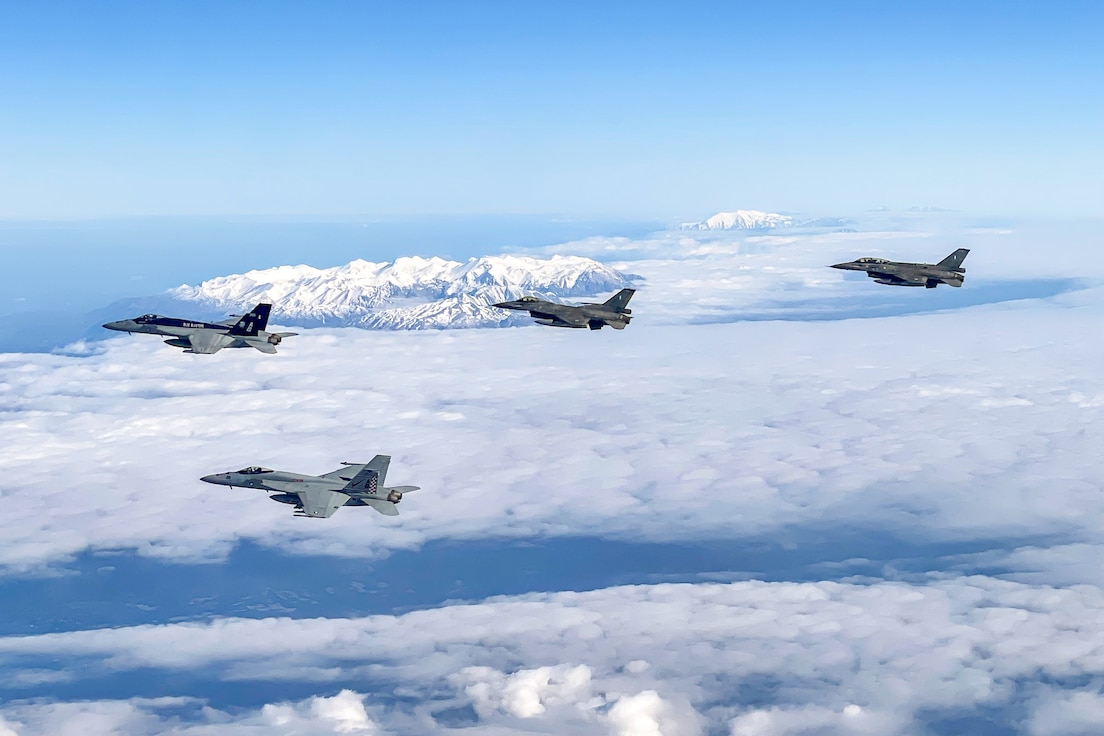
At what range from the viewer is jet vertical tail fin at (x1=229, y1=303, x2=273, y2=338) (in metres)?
89.9

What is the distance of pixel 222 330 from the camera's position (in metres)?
91.3

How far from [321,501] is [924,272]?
78.5 metres

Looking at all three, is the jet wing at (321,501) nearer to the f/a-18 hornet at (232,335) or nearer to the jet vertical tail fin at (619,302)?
the f/a-18 hornet at (232,335)

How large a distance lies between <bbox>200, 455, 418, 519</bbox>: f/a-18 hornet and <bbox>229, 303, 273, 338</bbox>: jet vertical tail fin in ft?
56.2

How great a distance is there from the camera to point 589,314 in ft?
331

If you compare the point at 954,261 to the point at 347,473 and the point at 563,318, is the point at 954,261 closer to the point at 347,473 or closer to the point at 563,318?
the point at 563,318

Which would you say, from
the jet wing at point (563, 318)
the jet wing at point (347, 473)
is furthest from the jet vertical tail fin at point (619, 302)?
the jet wing at point (347, 473)

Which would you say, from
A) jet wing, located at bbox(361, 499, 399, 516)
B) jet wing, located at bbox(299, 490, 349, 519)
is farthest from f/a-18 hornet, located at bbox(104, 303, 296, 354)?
jet wing, located at bbox(361, 499, 399, 516)

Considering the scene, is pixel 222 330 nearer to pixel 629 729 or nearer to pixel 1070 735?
pixel 629 729

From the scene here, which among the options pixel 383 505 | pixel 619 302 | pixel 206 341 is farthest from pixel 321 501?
pixel 619 302

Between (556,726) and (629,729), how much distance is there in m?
18.7

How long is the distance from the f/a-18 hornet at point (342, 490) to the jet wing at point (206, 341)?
15.7 metres

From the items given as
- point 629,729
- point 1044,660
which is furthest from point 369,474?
point 1044,660

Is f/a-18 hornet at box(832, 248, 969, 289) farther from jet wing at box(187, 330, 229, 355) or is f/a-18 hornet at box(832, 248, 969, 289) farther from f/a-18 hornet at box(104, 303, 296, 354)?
jet wing at box(187, 330, 229, 355)
